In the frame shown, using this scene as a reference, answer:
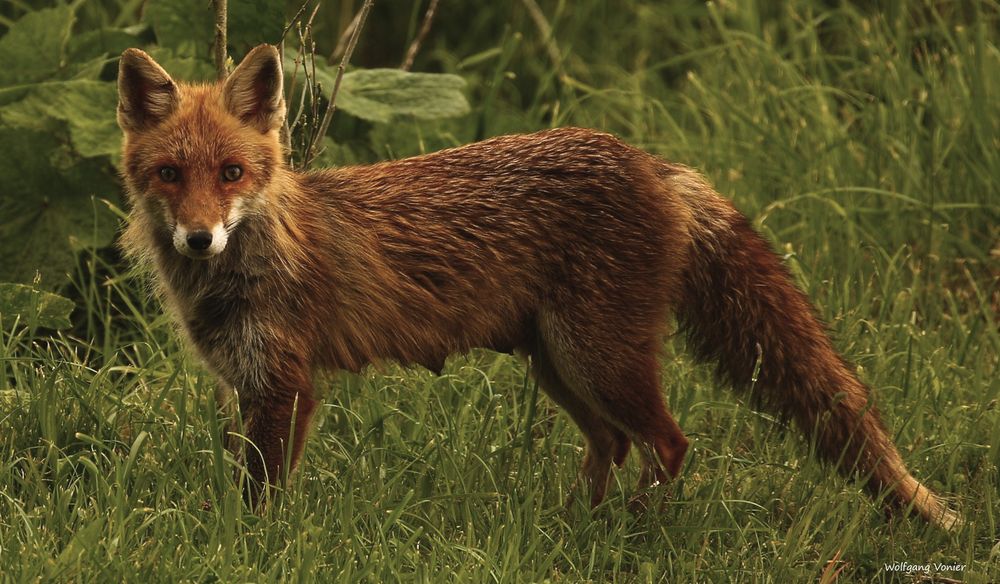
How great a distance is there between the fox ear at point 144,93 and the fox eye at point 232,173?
0.33 m

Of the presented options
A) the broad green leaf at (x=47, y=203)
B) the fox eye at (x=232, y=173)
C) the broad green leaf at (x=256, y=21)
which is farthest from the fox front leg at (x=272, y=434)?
the broad green leaf at (x=256, y=21)

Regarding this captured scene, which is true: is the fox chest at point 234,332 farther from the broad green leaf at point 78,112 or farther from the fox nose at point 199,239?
the broad green leaf at point 78,112

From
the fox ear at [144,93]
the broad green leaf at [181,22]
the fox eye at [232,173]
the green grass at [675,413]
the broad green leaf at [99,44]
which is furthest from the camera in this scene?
the broad green leaf at [99,44]

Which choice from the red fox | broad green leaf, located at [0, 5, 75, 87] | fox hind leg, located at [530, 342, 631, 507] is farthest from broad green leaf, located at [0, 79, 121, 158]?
fox hind leg, located at [530, 342, 631, 507]

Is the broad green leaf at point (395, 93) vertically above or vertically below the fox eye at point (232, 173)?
below

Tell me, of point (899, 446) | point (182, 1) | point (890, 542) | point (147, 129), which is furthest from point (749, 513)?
point (182, 1)

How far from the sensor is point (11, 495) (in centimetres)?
420

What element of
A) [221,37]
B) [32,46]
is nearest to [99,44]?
[32,46]

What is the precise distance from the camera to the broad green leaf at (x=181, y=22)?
598 cm

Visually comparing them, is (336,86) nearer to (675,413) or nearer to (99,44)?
(99,44)

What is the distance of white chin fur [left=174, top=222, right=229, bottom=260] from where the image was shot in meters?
4.02

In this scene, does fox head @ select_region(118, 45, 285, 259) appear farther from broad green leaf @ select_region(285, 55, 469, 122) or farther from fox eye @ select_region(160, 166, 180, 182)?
broad green leaf @ select_region(285, 55, 469, 122)

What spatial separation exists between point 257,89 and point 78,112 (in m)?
1.68

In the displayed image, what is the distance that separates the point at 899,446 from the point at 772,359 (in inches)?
32.0
